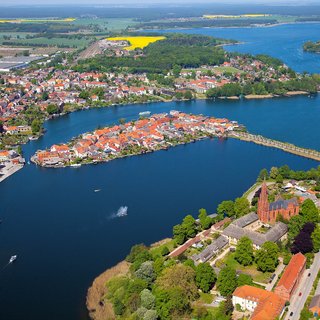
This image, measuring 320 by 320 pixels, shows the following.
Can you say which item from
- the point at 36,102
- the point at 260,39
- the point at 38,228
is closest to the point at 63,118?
the point at 36,102

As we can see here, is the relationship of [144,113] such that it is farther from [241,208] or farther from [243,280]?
[243,280]

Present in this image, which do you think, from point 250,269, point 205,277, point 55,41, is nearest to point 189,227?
point 250,269

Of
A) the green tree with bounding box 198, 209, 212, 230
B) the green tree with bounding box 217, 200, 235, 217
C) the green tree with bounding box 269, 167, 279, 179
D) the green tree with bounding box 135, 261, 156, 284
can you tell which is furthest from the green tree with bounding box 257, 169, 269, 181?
the green tree with bounding box 135, 261, 156, 284

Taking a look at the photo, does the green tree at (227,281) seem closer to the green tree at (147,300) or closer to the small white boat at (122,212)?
the green tree at (147,300)

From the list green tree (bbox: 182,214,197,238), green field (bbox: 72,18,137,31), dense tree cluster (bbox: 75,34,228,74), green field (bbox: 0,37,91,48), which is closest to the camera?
green tree (bbox: 182,214,197,238)

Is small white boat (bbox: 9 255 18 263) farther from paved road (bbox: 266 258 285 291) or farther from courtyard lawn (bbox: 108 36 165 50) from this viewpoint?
courtyard lawn (bbox: 108 36 165 50)

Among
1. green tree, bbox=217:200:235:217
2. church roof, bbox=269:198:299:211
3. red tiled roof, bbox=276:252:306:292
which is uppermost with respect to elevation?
church roof, bbox=269:198:299:211

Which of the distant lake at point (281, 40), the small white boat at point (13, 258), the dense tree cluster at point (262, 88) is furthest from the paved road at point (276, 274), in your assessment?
the distant lake at point (281, 40)

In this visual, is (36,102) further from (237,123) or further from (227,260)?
(227,260)
